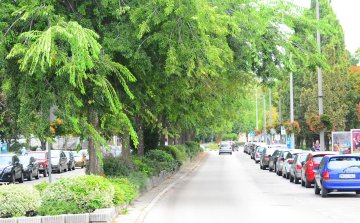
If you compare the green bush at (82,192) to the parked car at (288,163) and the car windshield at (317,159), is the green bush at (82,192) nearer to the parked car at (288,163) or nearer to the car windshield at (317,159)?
the car windshield at (317,159)

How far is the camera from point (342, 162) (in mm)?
18578

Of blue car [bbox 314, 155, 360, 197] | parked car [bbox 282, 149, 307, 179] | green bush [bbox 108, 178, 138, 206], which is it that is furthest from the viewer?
parked car [bbox 282, 149, 307, 179]

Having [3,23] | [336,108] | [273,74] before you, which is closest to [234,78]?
[273,74]

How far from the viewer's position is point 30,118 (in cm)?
1280

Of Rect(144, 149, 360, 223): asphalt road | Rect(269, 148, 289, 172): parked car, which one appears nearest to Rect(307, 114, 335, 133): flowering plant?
Rect(269, 148, 289, 172): parked car

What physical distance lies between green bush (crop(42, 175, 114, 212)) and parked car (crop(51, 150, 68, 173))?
26905mm

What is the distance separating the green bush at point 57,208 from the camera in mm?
11250

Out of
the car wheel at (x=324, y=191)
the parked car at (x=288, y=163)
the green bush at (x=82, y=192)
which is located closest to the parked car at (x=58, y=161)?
the parked car at (x=288, y=163)

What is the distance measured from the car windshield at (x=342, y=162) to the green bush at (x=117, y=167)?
22.9 feet

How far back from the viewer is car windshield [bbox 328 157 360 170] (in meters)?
18.5

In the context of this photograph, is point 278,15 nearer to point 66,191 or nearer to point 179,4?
point 179,4

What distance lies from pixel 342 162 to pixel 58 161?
84.6 feet

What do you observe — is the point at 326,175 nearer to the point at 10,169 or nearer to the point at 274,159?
the point at 10,169

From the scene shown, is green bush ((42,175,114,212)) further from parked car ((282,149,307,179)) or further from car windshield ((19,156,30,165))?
car windshield ((19,156,30,165))
